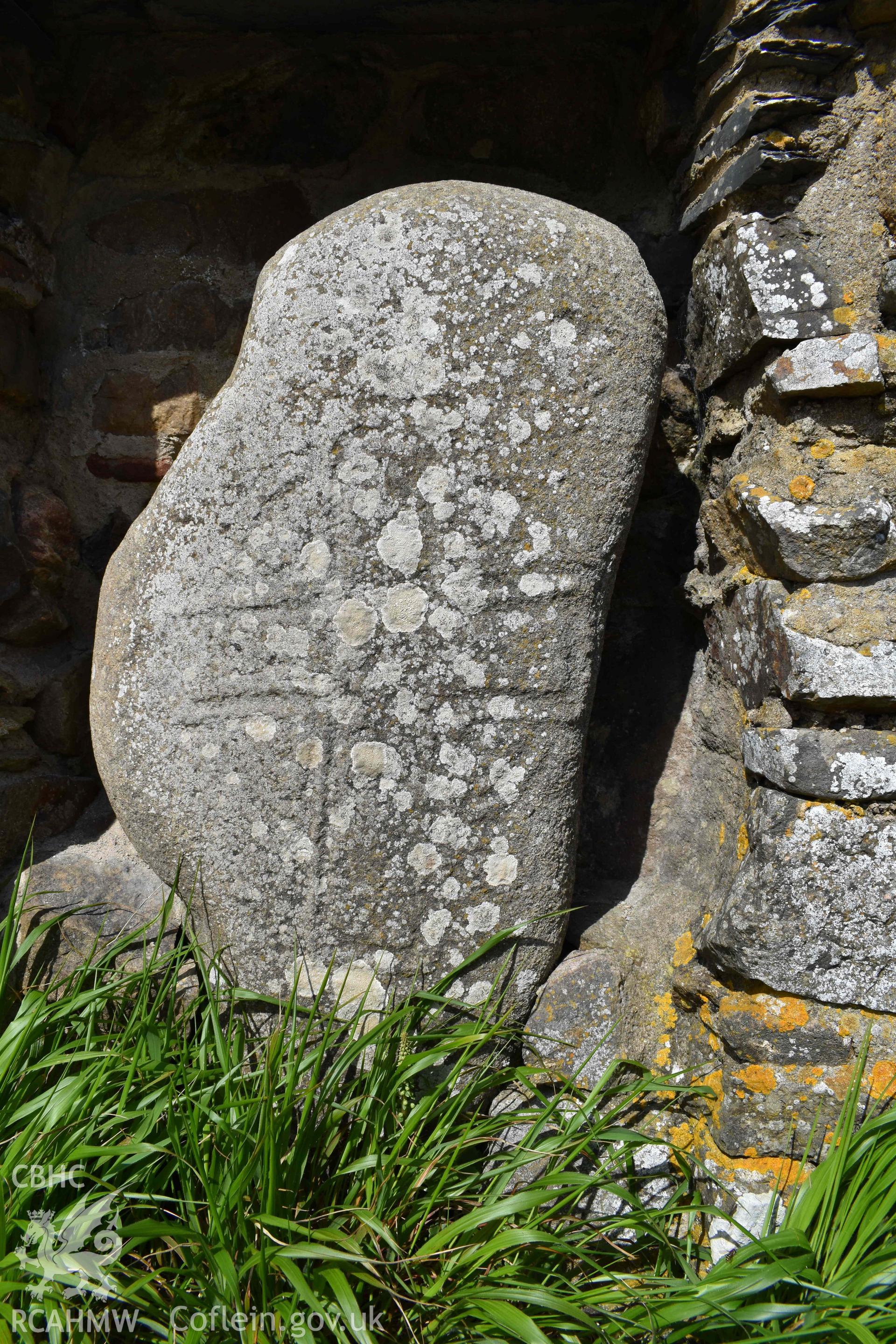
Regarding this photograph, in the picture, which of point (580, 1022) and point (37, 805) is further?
point (37, 805)

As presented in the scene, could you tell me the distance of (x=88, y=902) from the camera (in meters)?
1.72

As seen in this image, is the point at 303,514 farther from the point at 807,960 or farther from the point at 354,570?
the point at 807,960

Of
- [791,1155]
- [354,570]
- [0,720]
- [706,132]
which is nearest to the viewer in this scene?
[791,1155]

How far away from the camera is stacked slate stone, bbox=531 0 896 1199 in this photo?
4.47 ft

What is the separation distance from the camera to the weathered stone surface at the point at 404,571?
1464 mm

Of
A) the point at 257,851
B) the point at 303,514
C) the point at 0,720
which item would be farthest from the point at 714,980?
the point at 0,720

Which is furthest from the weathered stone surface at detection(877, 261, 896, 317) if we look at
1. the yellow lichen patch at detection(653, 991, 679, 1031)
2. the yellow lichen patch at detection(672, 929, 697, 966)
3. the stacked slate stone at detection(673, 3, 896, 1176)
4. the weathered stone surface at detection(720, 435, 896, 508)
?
the yellow lichen patch at detection(653, 991, 679, 1031)

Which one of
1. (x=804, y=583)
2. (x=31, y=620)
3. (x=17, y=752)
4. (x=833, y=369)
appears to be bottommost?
(x=17, y=752)

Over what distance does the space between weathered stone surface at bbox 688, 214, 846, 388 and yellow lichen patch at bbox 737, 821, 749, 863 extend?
81cm

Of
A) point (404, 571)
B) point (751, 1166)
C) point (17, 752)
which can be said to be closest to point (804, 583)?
point (404, 571)

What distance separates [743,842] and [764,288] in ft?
3.02

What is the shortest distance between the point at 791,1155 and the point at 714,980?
271 millimetres

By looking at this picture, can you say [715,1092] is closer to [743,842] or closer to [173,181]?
[743,842]

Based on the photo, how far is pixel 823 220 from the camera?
1497mm
